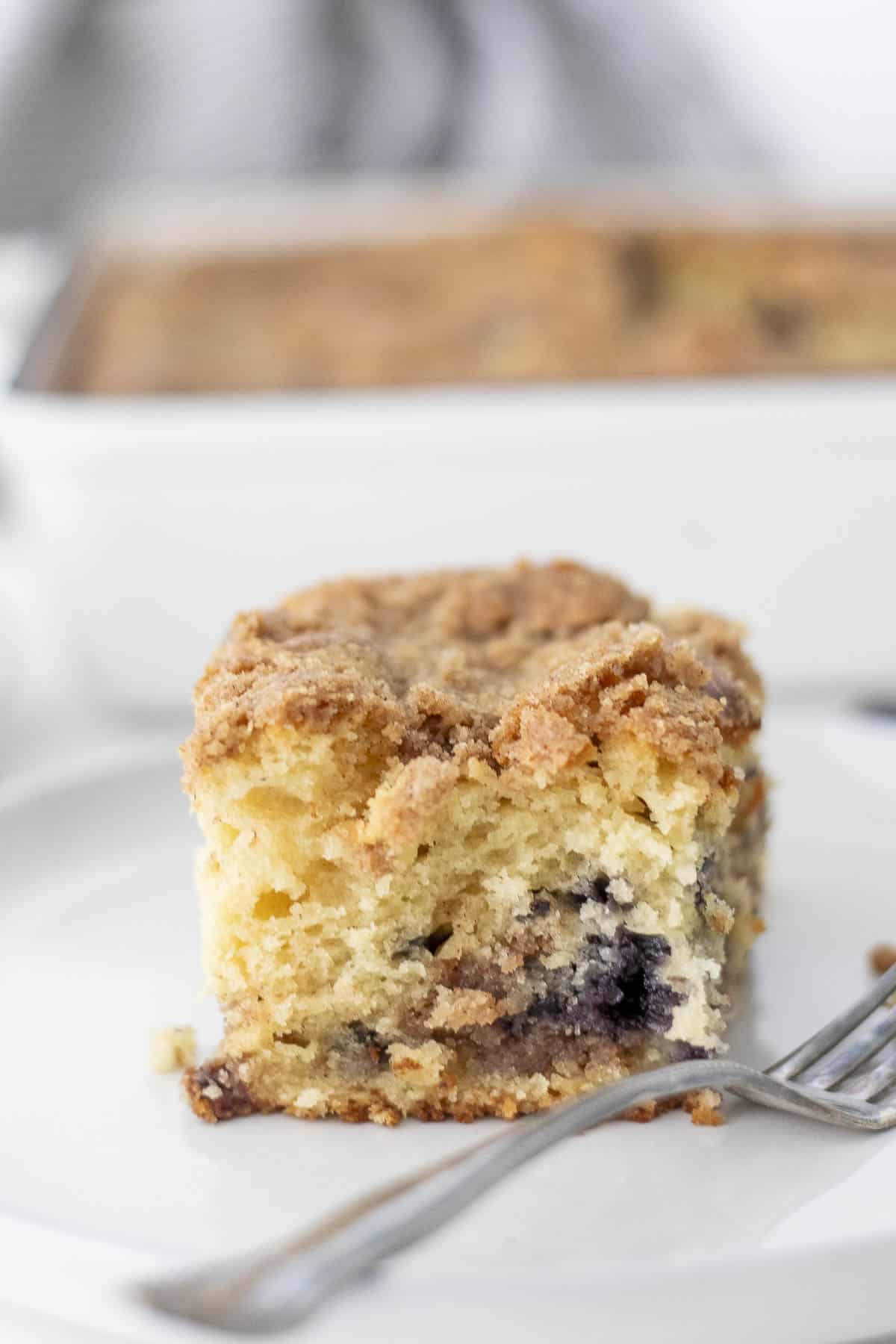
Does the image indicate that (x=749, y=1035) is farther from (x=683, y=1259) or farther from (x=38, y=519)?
(x=38, y=519)

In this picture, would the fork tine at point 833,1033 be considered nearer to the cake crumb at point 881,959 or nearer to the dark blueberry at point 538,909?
the cake crumb at point 881,959

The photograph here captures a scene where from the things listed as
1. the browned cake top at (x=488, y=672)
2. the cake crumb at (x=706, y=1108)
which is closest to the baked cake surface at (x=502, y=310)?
the browned cake top at (x=488, y=672)

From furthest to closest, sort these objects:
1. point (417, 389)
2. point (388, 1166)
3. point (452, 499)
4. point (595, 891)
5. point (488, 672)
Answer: point (417, 389)
point (452, 499)
point (488, 672)
point (595, 891)
point (388, 1166)

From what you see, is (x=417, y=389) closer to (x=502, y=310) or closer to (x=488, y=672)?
(x=502, y=310)

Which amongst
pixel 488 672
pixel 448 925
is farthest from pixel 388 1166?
pixel 488 672

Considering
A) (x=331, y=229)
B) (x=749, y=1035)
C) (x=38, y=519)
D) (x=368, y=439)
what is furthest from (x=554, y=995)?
(x=331, y=229)

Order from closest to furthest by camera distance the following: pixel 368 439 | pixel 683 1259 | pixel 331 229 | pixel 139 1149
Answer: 1. pixel 683 1259
2. pixel 139 1149
3. pixel 368 439
4. pixel 331 229

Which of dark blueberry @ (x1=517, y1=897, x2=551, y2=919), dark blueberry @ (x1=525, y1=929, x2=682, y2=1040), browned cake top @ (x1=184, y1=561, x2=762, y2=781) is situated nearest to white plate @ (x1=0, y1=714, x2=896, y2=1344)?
dark blueberry @ (x1=525, y1=929, x2=682, y2=1040)
